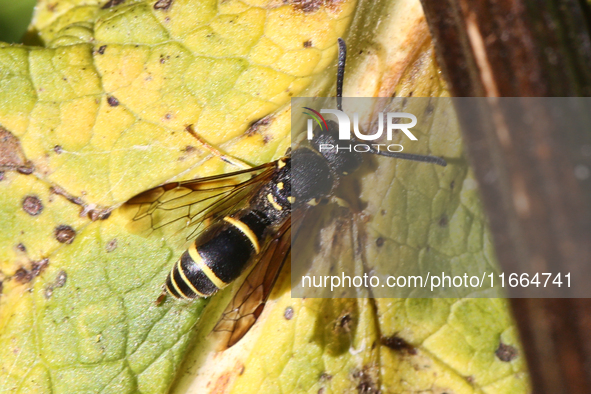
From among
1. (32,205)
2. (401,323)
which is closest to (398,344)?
(401,323)

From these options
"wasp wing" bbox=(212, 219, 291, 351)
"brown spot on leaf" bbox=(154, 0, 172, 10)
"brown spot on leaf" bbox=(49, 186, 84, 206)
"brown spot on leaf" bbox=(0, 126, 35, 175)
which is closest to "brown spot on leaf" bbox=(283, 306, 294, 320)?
"wasp wing" bbox=(212, 219, 291, 351)

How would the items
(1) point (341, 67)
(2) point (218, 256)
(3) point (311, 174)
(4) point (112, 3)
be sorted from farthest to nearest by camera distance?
(4) point (112, 3)
(3) point (311, 174)
(2) point (218, 256)
(1) point (341, 67)

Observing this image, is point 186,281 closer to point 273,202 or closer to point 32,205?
point 273,202

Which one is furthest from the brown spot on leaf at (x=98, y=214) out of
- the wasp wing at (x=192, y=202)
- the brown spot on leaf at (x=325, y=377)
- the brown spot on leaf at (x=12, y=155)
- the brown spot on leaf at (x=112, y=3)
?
the brown spot on leaf at (x=325, y=377)

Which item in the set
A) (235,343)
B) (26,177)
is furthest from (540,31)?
(26,177)

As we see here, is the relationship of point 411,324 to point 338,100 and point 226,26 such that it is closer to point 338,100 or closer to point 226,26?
point 338,100
